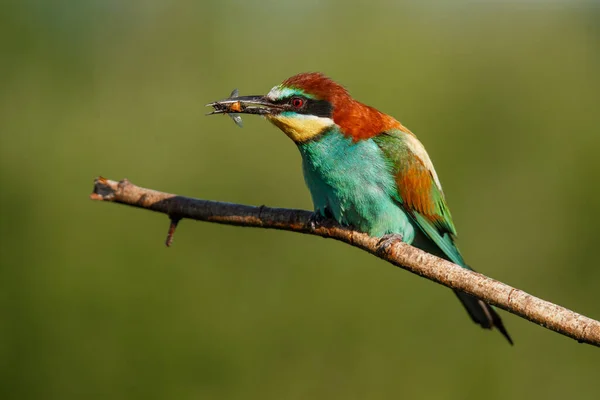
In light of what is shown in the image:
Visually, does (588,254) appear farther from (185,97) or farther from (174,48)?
(174,48)

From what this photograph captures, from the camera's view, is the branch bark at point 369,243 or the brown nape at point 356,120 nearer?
the branch bark at point 369,243

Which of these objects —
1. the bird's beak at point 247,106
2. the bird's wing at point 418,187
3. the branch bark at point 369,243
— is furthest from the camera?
the bird's wing at point 418,187

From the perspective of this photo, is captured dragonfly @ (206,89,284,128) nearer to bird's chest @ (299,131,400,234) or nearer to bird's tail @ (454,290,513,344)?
bird's chest @ (299,131,400,234)

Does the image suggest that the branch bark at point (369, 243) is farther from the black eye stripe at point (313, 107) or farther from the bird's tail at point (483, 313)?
the bird's tail at point (483, 313)

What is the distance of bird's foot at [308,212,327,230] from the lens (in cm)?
278

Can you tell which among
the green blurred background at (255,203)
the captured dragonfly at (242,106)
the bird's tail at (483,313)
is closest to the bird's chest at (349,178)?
the captured dragonfly at (242,106)

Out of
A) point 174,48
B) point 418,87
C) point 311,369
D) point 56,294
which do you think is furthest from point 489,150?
point 56,294

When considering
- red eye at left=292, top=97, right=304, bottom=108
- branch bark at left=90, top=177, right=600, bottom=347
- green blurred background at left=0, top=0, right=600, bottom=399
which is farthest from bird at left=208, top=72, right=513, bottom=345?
green blurred background at left=0, top=0, right=600, bottom=399

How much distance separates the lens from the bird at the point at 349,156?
2986 millimetres

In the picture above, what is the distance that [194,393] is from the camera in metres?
4.69

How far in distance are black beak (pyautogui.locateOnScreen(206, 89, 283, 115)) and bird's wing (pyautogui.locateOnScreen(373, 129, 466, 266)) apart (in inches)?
18.1

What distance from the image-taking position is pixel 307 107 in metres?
2.99

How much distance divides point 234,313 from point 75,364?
1043mm

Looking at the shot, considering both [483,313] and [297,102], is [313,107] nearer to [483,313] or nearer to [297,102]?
[297,102]
